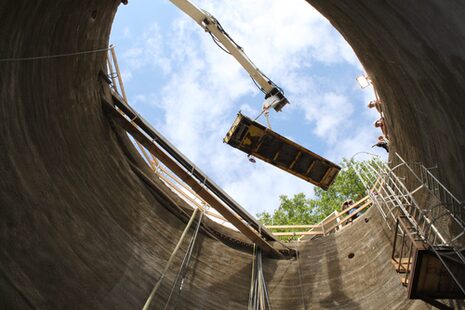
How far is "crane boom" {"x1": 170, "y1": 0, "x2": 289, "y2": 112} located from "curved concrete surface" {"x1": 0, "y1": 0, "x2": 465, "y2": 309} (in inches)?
258

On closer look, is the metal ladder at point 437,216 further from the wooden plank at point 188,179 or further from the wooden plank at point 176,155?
the wooden plank at point 176,155

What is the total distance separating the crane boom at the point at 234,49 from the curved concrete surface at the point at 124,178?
21.5ft

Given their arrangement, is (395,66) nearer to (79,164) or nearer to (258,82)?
(79,164)

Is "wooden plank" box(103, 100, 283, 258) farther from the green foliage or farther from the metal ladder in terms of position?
the green foliage

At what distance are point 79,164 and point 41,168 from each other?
1.09 meters

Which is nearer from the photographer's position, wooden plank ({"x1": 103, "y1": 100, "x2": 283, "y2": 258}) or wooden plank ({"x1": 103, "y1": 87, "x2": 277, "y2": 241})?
wooden plank ({"x1": 103, "y1": 100, "x2": 283, "y2": 258})

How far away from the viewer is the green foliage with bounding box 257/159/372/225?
84.0ft

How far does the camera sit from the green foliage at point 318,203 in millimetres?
25594

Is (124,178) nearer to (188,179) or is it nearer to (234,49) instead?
(188,179)

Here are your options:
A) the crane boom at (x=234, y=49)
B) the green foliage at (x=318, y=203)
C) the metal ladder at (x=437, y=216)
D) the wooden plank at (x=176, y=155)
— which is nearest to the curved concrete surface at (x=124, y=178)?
the metal ladder at (x=437, y=216)

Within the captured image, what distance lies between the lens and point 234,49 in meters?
16.8

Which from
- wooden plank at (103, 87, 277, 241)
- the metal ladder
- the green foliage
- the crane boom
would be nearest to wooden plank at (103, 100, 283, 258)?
wooden plank at (103, 87, 277, 241)

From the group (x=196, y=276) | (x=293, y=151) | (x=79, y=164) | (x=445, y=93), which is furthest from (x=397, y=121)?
(x=79, y=164)

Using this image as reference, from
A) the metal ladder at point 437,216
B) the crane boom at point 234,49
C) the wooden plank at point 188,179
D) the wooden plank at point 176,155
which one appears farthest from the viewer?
the crane boom at point 234,49
